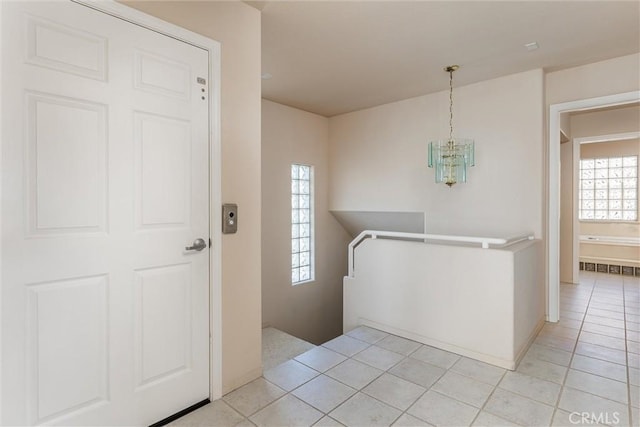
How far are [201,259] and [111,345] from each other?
0.61m

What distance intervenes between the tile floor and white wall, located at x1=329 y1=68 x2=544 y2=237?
1.27 metres

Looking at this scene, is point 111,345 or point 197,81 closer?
point 111,345

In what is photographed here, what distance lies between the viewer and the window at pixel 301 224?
4.97 meters

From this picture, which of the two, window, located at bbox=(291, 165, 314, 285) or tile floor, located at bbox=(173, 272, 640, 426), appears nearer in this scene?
tile floor, located at bbox=(173, 272, 640, 426)

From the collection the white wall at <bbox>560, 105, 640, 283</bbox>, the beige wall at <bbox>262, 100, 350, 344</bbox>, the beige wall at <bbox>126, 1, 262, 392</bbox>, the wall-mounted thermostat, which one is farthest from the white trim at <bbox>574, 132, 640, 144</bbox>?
the wall-mounted thermostat

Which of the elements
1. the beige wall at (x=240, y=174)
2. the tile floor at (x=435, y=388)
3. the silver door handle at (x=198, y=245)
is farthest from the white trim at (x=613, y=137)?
Answer: the silver door handle at (x=198, y=245)

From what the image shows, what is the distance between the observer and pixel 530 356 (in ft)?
8.91

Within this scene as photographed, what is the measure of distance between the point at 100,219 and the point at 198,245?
0.53 metres

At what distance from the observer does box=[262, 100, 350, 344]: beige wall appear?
4.52m

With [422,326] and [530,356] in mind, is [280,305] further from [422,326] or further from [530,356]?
[530,356]

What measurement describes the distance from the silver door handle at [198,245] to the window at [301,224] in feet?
9.53

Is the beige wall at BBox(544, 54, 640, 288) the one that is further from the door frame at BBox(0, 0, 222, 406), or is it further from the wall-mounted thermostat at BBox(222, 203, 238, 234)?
the door frame at BBox(0, 0, 222, 406)

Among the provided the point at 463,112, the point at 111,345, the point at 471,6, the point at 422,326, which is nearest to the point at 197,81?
the point at 111,345

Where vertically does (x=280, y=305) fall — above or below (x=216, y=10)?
below
